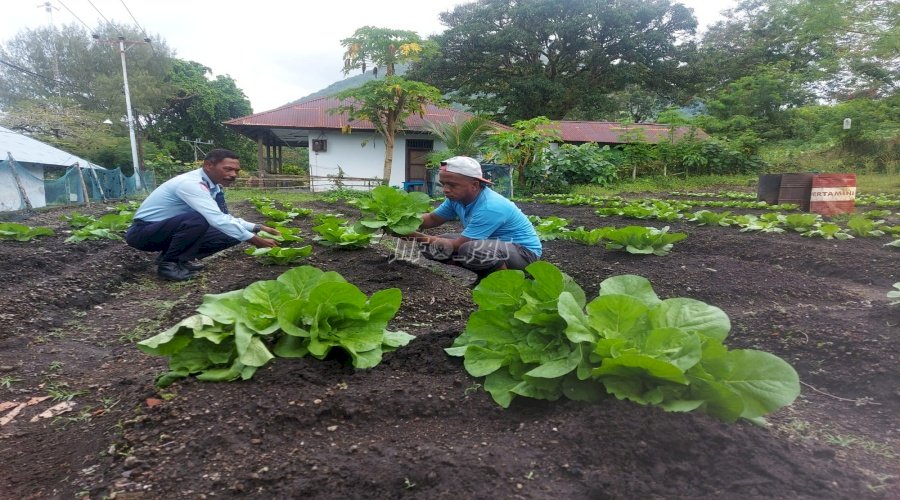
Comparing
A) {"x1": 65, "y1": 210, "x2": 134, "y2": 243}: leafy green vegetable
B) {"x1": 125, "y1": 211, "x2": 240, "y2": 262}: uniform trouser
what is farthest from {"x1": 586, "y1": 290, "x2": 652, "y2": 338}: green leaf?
{"x1": 65, "y1": 210, "x2": 134, "y2": 243}: leafy green vegetable

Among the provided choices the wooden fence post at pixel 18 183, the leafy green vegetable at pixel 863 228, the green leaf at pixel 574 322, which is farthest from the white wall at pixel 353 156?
the green leaf at pixel 574 322

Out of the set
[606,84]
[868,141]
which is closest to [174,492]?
[868,141]

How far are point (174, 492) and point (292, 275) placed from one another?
0.99 metres

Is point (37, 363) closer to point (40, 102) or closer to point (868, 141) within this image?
point (868, 141)

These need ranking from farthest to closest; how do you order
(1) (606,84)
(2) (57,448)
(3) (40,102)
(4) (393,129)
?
(3) (40,102)
(1) (606,84)
(4) (393,129)
(2) (57,448)

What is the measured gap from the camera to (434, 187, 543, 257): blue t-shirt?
10.7 ft

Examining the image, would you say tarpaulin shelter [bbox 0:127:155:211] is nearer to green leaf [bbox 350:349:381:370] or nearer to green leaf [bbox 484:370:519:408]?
green leaf [bbox 350:349:381:370]

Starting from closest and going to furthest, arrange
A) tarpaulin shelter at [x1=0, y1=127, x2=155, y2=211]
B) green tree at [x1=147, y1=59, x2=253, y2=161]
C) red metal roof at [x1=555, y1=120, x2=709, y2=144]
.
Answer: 1. tarpaulin shelter at [x1=0, y1=127, x2=155, y2=211]
2. red metal roof at [x1=555, y1=120, x2=709, y2=144]
3. green tree at [x1=147, y1=59, x2=253, y2=161]

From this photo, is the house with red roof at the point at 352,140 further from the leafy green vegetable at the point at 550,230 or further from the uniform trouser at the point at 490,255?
the uniform trouser at the point at 490,255

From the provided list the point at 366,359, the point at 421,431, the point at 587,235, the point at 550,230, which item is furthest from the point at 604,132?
the point at 421,431

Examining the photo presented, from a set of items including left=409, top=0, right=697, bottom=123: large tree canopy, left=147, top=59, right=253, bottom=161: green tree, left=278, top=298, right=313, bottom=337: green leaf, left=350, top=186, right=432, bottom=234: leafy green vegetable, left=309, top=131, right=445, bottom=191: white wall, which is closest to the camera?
left=278, top=298, right=313, bottom=337: green leaf

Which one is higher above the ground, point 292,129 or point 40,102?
point 40,102

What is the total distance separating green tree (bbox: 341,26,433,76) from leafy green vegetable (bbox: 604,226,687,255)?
39.9 ft

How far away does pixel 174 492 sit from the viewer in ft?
4.19
